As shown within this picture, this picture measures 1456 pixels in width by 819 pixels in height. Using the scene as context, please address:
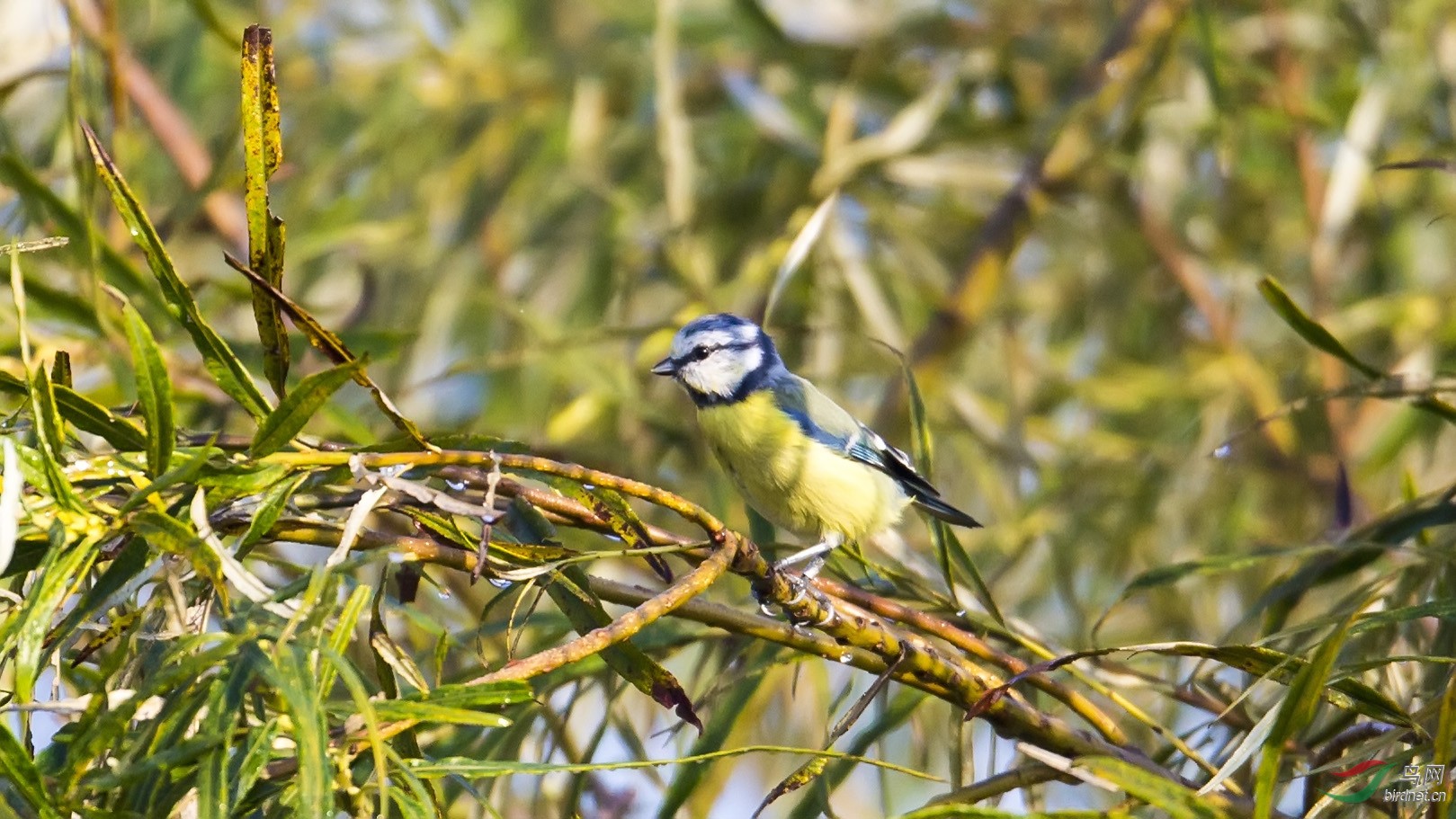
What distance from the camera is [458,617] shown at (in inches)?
69.6

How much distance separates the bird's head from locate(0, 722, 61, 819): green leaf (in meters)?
1.18

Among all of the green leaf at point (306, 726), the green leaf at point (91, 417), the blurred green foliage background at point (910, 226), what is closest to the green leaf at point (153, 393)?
the green leaf at point (91, 417)

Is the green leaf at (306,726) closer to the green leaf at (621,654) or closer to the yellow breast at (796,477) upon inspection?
the green leaf at (621,654)

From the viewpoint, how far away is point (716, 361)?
1.91 m

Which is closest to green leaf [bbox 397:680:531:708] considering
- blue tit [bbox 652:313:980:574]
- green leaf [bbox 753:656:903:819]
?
green leaf [bbox 753:656:903:819]

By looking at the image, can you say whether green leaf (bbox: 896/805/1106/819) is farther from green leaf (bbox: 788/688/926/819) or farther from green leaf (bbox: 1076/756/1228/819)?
green leaf (bbox: 788/688/926/819)

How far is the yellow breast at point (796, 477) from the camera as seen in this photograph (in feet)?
5.55

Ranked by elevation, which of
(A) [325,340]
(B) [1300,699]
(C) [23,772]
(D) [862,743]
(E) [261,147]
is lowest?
(D) [862,743]

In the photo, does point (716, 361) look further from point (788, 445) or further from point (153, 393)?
point (153, 393)

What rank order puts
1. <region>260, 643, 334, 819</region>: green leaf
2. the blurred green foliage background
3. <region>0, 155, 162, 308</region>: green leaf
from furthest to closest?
the blurred green foliage background → <region>0, 155, 162, 308</region>: green leaf → <region>260, 643, 334, 819</region>: green leaf

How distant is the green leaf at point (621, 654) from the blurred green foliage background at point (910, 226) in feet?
2.79

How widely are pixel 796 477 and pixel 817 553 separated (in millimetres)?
125

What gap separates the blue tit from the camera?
1692mm

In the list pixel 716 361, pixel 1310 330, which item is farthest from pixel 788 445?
pixel 1310 330
